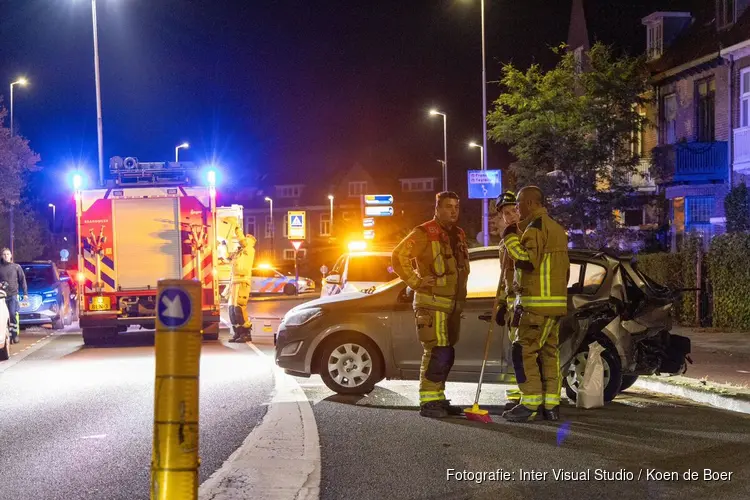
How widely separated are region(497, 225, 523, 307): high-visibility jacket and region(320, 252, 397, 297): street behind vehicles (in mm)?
6935

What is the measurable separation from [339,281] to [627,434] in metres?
8.82

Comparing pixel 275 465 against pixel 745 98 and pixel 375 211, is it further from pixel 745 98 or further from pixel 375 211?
pixel 375 211

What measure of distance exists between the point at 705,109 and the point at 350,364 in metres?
21.7

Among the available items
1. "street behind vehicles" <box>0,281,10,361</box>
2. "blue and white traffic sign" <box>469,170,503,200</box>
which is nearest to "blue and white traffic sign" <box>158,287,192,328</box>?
"street behind vehicles" <box>0,281,10,361</box>

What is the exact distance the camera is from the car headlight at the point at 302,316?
10.2 m

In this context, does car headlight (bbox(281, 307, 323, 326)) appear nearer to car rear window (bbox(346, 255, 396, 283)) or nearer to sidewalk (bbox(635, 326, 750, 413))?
sidewalk (bbox(635, 326, 750, 413))

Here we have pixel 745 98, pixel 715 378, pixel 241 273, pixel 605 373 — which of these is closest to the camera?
pixel 605 373

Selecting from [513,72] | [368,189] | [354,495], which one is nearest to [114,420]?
[354,495]

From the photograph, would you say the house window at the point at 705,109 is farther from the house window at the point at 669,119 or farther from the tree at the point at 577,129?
the tree at the point at 577,129

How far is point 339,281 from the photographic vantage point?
16219mm

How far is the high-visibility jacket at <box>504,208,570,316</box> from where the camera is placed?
26.8ft

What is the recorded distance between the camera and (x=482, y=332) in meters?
9.62

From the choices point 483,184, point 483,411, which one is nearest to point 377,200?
point 483,184

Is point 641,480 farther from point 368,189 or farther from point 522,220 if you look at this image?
point 368,189
